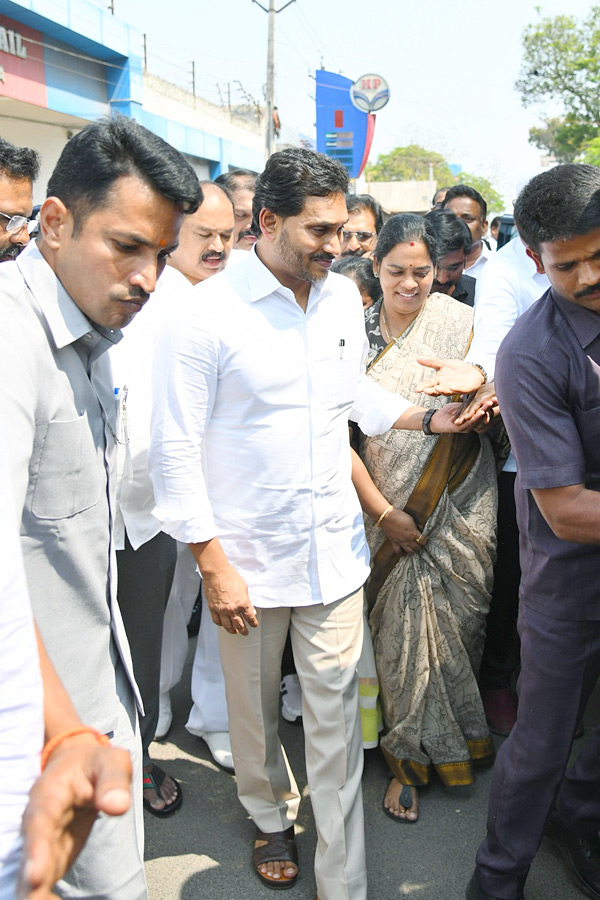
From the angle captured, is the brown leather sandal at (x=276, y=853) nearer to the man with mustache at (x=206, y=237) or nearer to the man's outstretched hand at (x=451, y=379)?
the man's outstretched hand at (x=451, y=379)

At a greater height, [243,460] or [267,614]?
[243,460]

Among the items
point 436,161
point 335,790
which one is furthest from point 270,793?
point 436,161

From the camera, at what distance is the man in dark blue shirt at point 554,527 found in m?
1.89

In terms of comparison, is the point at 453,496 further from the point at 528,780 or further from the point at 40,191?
the point at 40,191

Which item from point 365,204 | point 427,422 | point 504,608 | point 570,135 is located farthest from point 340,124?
point 570,135

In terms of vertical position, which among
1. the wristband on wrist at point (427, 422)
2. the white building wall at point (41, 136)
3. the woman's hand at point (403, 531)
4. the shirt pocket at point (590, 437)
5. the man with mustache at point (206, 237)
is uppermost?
the white building wall at point (41, 136)

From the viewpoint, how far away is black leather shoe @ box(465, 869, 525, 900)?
7.19ft

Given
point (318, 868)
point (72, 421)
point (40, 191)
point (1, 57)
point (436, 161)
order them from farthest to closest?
point (436, 161) < point (40, 191) < point (1, 57) < point (318, 868) < point (72, 421)

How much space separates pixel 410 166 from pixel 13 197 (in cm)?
6703

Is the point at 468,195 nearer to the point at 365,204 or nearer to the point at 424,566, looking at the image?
the point at 365,204

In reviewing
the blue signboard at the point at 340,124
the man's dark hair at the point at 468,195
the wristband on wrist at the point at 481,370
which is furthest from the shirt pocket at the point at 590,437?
the blue signboard at the point at 340,124

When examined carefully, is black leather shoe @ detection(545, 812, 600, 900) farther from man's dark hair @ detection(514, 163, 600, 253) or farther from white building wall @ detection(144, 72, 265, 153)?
white building wall @ detection(144, 72, 265, 153)

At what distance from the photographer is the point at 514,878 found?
7.07ft

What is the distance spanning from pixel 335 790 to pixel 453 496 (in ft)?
3.43
